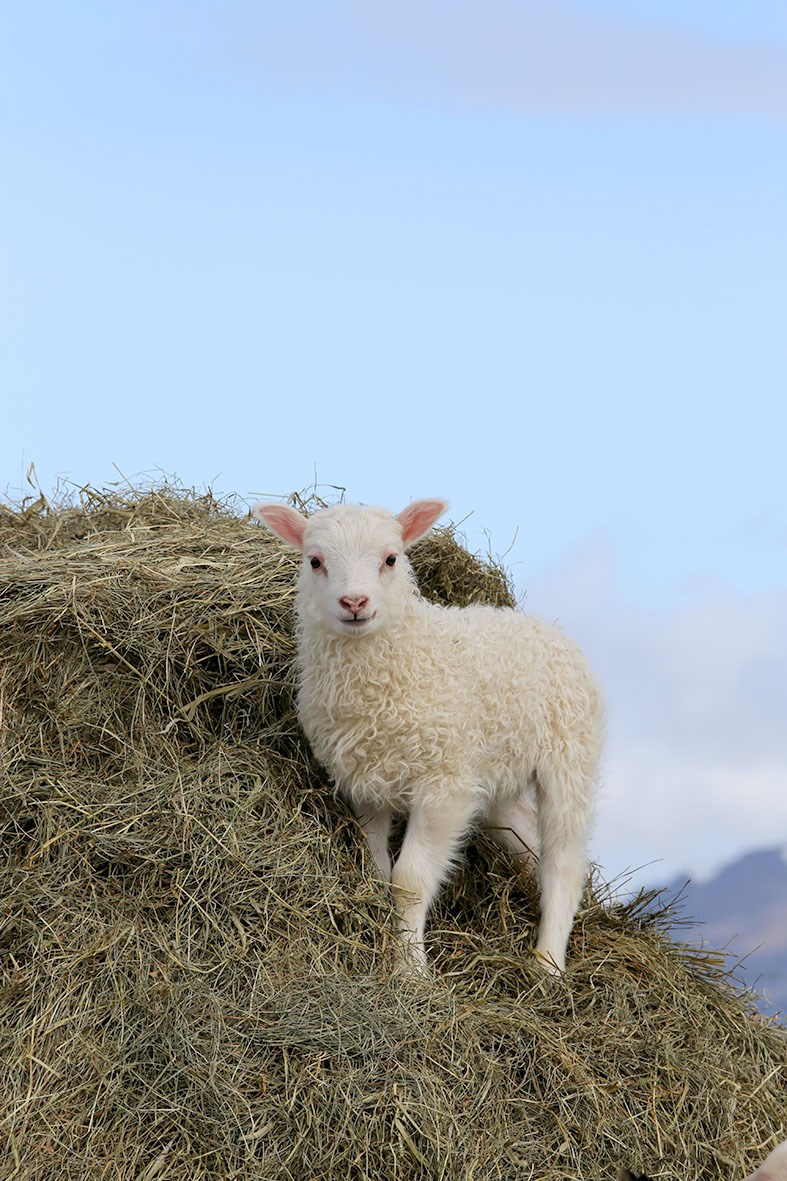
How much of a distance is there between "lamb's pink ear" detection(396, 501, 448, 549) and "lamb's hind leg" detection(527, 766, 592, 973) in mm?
1170

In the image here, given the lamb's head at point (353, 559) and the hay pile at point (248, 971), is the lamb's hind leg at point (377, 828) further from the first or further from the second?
the lamb's head at point (353, 559)

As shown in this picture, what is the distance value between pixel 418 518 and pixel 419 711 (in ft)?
2.48

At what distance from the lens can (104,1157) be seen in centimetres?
456

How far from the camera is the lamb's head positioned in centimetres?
511

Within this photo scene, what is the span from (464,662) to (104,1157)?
7.42 feet

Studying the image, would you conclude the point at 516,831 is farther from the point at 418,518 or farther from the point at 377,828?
the point at 418,518

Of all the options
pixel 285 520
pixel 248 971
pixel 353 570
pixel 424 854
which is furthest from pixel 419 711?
pixel 248 971

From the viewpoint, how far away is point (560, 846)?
19.2 ft

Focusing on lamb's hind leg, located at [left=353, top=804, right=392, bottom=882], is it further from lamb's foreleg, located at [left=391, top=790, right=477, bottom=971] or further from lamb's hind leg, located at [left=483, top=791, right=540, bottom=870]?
lamb's hind leg, located at [left=483, top=791, right=540, bottom=870]

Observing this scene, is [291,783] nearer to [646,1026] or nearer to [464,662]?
[464,662]

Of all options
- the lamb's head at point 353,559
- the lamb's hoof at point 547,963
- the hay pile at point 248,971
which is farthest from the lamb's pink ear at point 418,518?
the lamb's hoof at point 547,963

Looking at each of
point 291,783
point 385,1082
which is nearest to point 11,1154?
point 385,1082

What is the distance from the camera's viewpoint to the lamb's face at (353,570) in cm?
509

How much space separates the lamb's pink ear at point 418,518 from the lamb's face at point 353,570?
0.05 m
